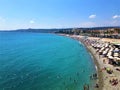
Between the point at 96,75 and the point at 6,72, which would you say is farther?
the point at 6,72

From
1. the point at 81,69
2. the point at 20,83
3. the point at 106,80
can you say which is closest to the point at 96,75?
the point at 106,80

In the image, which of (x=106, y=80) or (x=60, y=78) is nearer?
(x=106, y=80)

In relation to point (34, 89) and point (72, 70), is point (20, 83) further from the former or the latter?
point (72, 70)

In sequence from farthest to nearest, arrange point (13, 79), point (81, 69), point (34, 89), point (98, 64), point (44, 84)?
point (98, 64), point (81, 69), point (13, 79), point (44, 84), point (34, 89)

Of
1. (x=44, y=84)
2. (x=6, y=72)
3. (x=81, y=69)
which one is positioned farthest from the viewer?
(x=81, y=69)

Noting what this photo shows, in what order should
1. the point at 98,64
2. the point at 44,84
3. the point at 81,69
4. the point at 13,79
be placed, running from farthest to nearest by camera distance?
the point at 98,64 → the point at 81,69 → the point at 13,79 → the point at 44,84

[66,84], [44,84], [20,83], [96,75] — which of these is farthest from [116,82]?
[20,83]

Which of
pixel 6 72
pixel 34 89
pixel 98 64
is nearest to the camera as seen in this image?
pixel 34 89

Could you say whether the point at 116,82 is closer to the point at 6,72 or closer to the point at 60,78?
the point at 60,78
